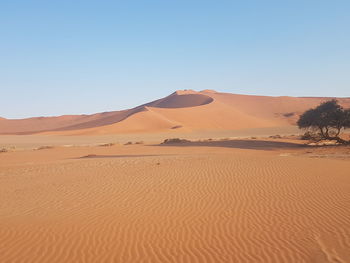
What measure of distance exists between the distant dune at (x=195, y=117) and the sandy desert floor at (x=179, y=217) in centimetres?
4901

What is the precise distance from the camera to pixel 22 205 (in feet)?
25.7

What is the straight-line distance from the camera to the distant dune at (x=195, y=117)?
219ft

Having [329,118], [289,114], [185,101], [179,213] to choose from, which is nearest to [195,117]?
[185,101]

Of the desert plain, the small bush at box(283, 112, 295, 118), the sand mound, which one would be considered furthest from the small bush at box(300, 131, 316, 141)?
the sand mound

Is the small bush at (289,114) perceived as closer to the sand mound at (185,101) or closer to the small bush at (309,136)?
the sand mound at (185,101)

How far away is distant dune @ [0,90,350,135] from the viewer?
66.8 meters

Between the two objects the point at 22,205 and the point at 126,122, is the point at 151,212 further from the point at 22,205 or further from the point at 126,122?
the point at 126,122

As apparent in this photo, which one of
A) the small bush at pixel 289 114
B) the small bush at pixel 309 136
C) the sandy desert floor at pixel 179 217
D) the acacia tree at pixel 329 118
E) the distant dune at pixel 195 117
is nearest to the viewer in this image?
the sandy desert floor at pixel 179 217

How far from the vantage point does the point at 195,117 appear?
255 ft

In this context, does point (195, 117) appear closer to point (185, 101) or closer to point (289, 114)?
point (185, 101)

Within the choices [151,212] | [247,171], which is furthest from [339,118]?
[151,212]

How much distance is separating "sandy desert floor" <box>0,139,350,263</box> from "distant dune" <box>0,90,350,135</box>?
49.0 meters

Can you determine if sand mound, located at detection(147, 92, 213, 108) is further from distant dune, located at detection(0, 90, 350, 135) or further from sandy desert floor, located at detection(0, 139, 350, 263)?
sandy desert floor, located at detection(0, 139, 350, 263)

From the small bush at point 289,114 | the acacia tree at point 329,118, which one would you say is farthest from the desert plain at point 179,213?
the small bush at point 289,114
